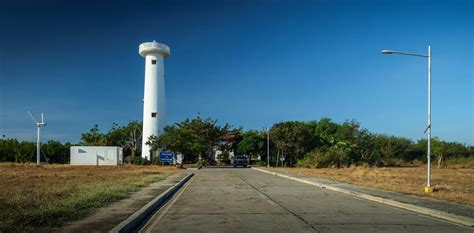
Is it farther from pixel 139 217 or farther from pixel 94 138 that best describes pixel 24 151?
pixel 139 217

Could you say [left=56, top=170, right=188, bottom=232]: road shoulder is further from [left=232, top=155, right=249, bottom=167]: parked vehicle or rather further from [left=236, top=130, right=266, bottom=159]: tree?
[left=236, top=130, right=266, bottom=159]: tree

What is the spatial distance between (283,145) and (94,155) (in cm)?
2680

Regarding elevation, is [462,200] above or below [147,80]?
below

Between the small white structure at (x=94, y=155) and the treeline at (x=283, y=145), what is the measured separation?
317 cm

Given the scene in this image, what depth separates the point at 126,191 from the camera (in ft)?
68.4

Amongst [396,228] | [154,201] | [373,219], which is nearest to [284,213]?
[373,219]

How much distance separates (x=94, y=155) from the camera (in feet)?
228

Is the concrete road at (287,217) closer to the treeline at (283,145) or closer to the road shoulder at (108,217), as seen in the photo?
the road shoulder at (108,217)

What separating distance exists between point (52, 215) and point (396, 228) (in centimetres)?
849

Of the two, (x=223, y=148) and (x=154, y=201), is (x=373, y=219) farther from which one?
(x=223, y=148)

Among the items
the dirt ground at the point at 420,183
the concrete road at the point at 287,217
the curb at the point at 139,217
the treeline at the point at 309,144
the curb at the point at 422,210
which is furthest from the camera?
the treeline at the point at 309,144

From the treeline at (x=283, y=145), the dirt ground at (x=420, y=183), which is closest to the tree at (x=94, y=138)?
the treeline at (x=283, y=145)

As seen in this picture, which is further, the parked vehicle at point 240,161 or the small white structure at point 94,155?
the small white structure at point 94,155

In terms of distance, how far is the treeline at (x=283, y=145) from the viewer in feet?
208
